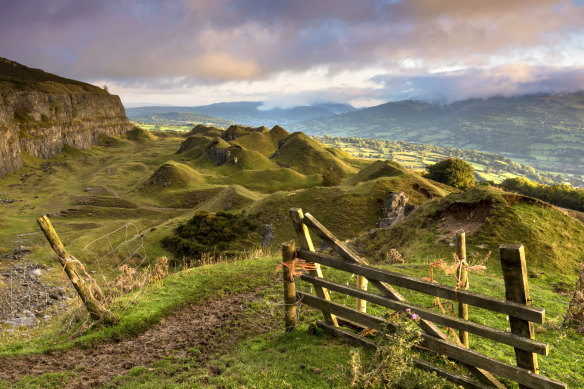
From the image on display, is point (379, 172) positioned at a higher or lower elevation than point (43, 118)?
lower

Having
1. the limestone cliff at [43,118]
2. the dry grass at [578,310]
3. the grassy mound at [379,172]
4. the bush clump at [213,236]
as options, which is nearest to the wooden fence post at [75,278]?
the dry grass at [578,310]

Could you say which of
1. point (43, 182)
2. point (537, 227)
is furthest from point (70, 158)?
point (537, 227)

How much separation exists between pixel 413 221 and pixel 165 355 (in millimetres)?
22956

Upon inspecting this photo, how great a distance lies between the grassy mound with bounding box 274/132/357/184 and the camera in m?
98.5

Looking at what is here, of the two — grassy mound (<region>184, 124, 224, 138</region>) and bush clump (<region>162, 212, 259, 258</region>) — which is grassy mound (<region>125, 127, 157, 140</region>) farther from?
bush clump (<region>162, 212, 259, 258</region>)

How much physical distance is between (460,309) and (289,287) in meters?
4.06

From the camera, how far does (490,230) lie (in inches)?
827

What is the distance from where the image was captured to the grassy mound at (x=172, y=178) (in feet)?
252

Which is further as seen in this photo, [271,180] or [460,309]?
[271,180]

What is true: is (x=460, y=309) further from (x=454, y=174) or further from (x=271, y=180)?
(x=454, y=174)

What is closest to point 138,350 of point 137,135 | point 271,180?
point 271,180

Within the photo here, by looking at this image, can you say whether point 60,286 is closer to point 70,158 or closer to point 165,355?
point 165,355

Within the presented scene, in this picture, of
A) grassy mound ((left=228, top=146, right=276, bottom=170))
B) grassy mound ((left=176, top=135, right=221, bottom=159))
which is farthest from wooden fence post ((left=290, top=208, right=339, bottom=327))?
grassy mound ((left=176, top=135, right=221, bottom=159))

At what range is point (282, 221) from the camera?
39875 mm
